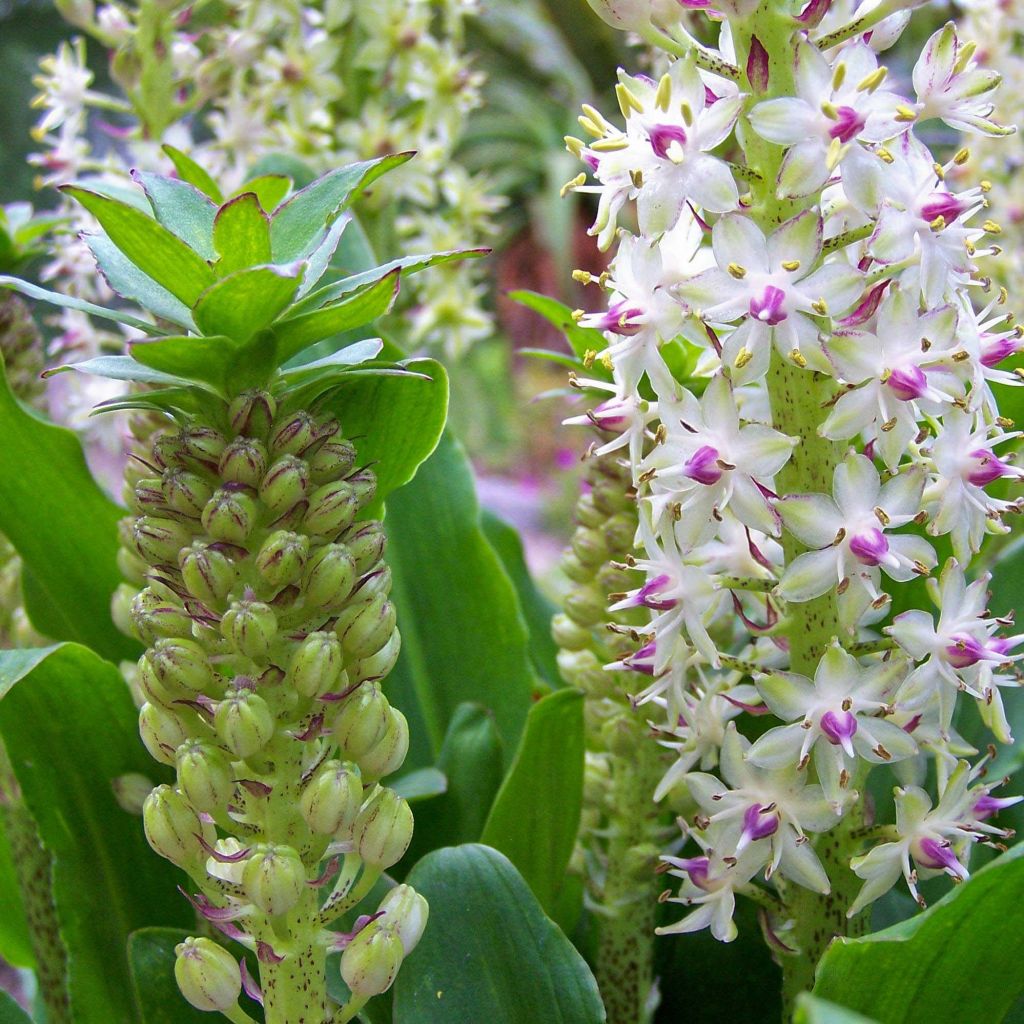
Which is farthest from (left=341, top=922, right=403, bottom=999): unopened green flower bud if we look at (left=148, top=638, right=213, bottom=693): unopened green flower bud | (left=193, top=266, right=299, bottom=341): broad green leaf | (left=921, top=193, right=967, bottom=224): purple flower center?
(left=921, top=193, right=967, bottom=224): purple flower center

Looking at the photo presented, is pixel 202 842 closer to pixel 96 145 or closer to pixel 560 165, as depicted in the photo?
pixel 96 145

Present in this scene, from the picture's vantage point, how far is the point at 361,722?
0.40 metres

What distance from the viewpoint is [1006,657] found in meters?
0.46

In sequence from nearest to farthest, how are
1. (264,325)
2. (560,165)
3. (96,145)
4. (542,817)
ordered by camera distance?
(264,325), (542,817), (96,145), (560,165)

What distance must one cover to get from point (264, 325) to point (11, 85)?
6.65 ft

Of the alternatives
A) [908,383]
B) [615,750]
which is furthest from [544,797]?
[908,383]

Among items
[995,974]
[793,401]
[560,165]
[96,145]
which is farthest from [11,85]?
[995,974]

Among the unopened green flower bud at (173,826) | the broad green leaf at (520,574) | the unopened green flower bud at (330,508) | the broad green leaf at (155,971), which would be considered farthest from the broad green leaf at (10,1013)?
the broad green leaf at (520,574)

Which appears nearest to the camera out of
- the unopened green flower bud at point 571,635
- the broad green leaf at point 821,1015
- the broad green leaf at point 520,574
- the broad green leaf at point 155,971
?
the broad green leaf at point 821,1015

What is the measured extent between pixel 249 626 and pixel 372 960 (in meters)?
0.12

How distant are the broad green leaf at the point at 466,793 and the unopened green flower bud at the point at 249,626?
0.73ft

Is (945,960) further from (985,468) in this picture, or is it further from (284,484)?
(284,484)

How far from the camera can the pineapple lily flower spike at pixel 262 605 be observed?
15.3 inches

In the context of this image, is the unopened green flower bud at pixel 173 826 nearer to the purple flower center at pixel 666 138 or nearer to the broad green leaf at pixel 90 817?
the broad green leaf at pixel 90 817
